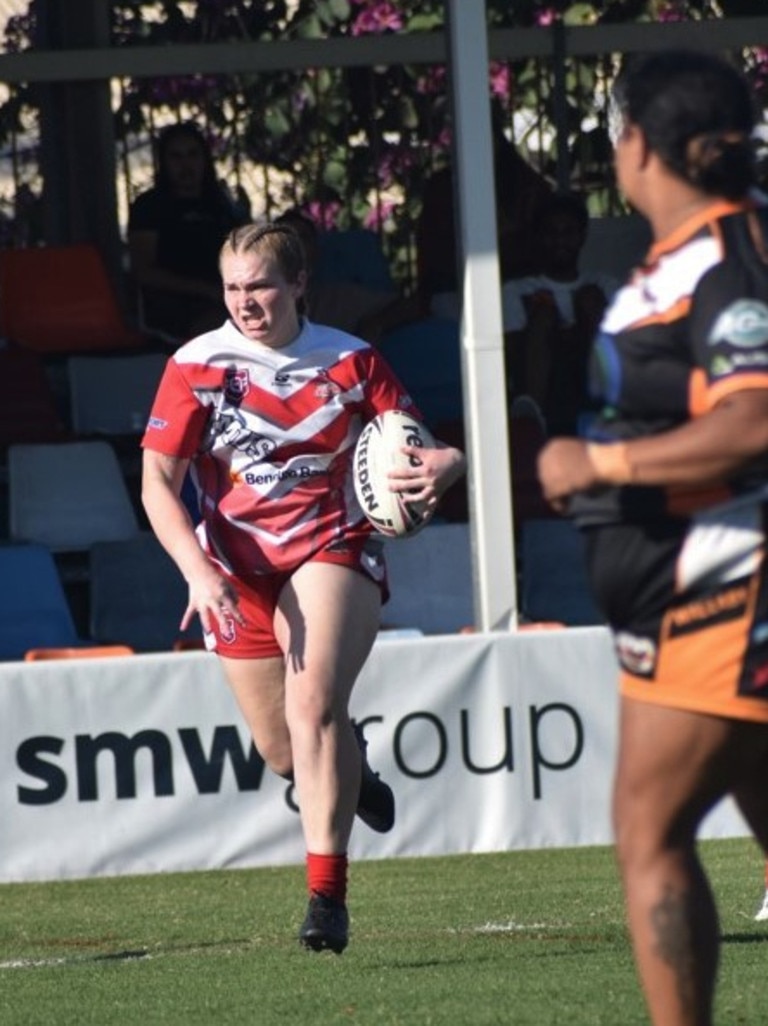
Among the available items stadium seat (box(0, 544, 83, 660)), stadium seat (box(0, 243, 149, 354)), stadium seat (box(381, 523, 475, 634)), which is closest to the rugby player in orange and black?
stadium seat (box(0, 544, 83, 660))

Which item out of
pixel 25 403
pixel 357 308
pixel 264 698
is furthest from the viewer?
pixel 357 308

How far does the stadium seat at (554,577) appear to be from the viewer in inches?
457

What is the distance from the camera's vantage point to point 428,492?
251 inches

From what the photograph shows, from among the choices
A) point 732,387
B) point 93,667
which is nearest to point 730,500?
point 732,387

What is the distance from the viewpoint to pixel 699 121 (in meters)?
3.89

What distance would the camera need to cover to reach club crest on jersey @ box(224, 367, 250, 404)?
644 cm

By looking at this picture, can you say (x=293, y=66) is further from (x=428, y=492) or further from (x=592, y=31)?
(x=428, y=492)

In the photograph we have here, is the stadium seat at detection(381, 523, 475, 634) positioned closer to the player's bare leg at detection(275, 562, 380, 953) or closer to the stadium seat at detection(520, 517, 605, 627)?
the stadium seat at detection(520, 517, 605, 627)

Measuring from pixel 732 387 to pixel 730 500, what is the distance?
0.18m

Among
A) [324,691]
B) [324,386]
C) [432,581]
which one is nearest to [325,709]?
[324,691]

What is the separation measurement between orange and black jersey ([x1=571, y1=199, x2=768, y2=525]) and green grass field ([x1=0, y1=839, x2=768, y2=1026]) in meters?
1.63

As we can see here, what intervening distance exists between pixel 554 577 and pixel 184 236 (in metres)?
2.92

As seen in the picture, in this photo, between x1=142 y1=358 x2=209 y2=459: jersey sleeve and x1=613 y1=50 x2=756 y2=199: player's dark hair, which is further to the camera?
x1=142 y1=358 x2=209 y2=459: jersey sleeve

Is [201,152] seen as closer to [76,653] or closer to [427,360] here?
[427,360]
